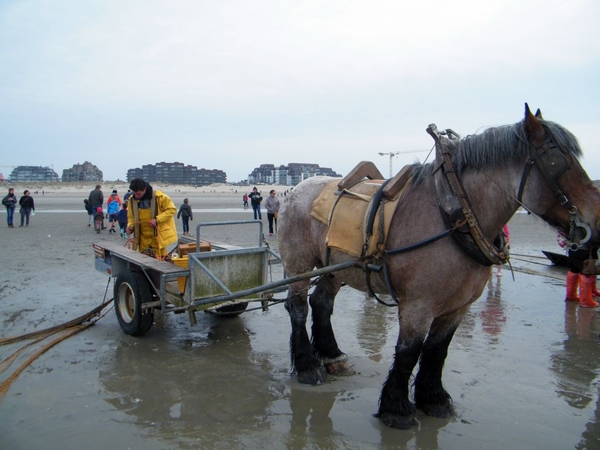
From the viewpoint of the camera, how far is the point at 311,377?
186 inches

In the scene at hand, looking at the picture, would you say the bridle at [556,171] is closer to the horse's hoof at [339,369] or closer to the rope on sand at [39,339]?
the horse's hoof at [339,369]

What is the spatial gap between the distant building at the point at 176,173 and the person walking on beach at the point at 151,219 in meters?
146

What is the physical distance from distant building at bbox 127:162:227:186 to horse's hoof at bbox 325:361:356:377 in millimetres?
149120

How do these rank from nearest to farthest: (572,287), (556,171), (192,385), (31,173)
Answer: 1. (556,171)
2. (192,385)
3. (572,287)
4. (31,173)

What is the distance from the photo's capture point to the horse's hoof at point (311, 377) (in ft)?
15.5

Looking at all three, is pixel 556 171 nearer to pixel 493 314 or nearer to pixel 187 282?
pixel 187 282

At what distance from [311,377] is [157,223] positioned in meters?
3.37

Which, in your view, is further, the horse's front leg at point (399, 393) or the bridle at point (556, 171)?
the horse's front leg at point (399, 393)

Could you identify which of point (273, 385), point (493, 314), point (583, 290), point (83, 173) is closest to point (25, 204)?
point (273, 385)

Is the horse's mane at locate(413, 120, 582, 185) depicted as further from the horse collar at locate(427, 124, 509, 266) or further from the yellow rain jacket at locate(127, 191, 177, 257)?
the yellow rain jacket at locate(127, 191, 177, 257)

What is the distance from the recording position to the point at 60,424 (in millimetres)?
3824

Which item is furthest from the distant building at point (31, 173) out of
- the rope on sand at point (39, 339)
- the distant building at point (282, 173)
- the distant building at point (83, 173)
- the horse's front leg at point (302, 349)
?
the horse's front leg at point (302, 349)

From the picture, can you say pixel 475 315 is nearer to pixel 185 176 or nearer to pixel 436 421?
pixel 436 421

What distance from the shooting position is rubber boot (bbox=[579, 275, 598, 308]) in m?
7.59
